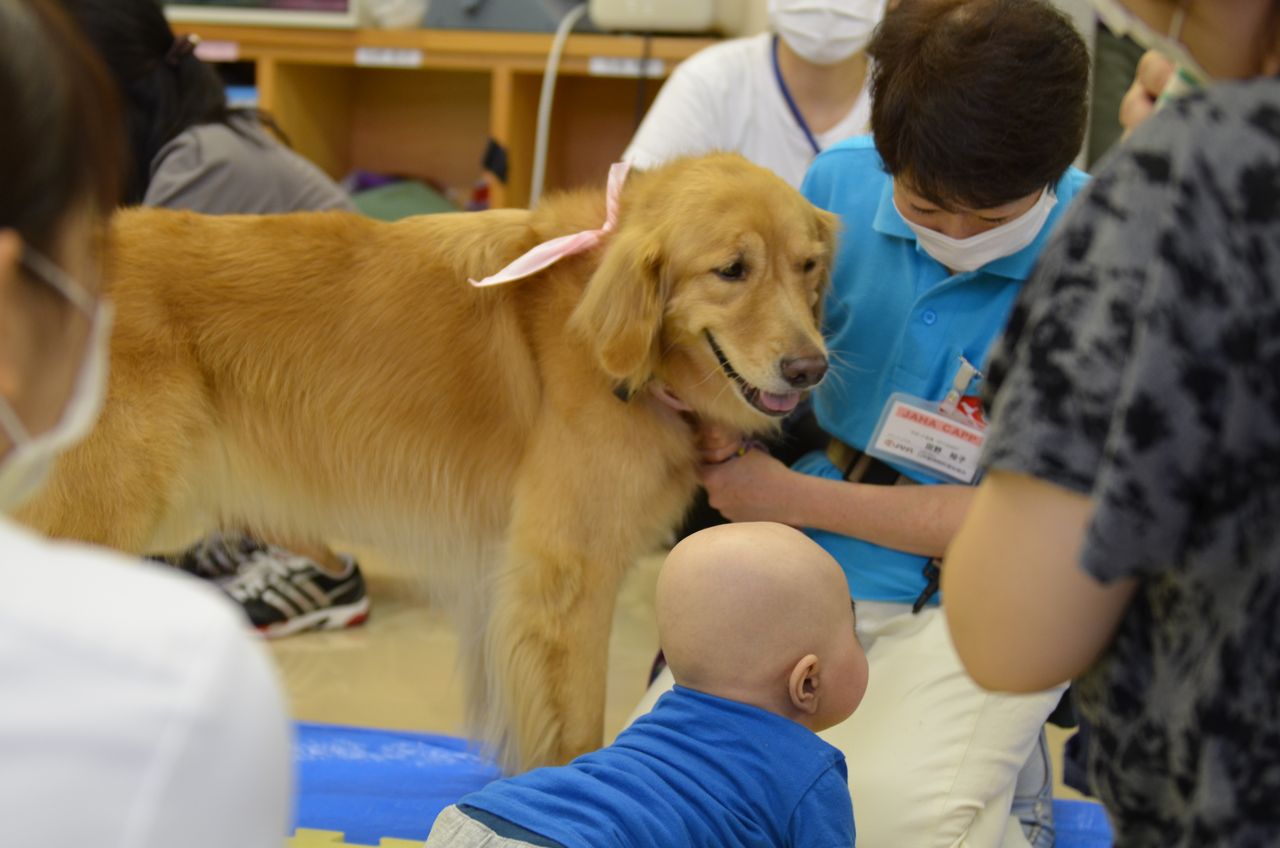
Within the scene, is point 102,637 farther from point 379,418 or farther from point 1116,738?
point 379,418

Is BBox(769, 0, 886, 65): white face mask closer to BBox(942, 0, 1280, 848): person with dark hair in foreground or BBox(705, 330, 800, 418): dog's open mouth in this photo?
BBox(705, 330, 800, 418): dog's open mouth

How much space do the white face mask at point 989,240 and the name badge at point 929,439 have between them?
0.21m

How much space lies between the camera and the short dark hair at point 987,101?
142 cm

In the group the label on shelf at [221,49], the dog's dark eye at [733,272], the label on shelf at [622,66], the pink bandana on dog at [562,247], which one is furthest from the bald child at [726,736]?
the label on shelf at [221,49]

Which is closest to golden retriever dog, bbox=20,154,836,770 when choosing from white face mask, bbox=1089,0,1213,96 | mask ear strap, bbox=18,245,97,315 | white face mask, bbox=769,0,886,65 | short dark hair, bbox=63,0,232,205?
short dark hair, bbox=63,0,232,205

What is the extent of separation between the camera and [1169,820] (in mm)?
774

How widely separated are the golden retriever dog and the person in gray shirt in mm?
405

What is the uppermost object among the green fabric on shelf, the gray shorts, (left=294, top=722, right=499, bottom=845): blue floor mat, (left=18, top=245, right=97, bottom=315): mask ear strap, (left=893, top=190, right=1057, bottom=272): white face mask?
(left=18, top=245, right=97, bottom=315): mask ear strap

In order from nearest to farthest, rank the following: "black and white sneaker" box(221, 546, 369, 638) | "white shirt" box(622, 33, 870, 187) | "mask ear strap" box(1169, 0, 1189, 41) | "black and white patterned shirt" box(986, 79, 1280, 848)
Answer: "black and white patterned shirt" box(986, 79, 1280, 848) < "mask ear strap" box(1169, 0, 1189, 41) < "white shirt" box(622, 33, 870, 187) < "black and white sneaker" box(221, 546, 369, 638)

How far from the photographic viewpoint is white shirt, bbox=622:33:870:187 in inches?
102

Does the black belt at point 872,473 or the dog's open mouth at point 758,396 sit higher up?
the dog's open mouth at point 758,396

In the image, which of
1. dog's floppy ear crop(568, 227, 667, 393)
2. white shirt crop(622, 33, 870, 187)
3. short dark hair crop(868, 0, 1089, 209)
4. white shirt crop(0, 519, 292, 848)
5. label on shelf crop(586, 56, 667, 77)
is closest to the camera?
white shirt crop(0, 519, 292, 848)

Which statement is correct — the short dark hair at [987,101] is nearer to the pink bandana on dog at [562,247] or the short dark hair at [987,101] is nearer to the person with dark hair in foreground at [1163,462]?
the pink bandana on dog at [562,247]

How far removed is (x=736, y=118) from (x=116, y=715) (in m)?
2.35
